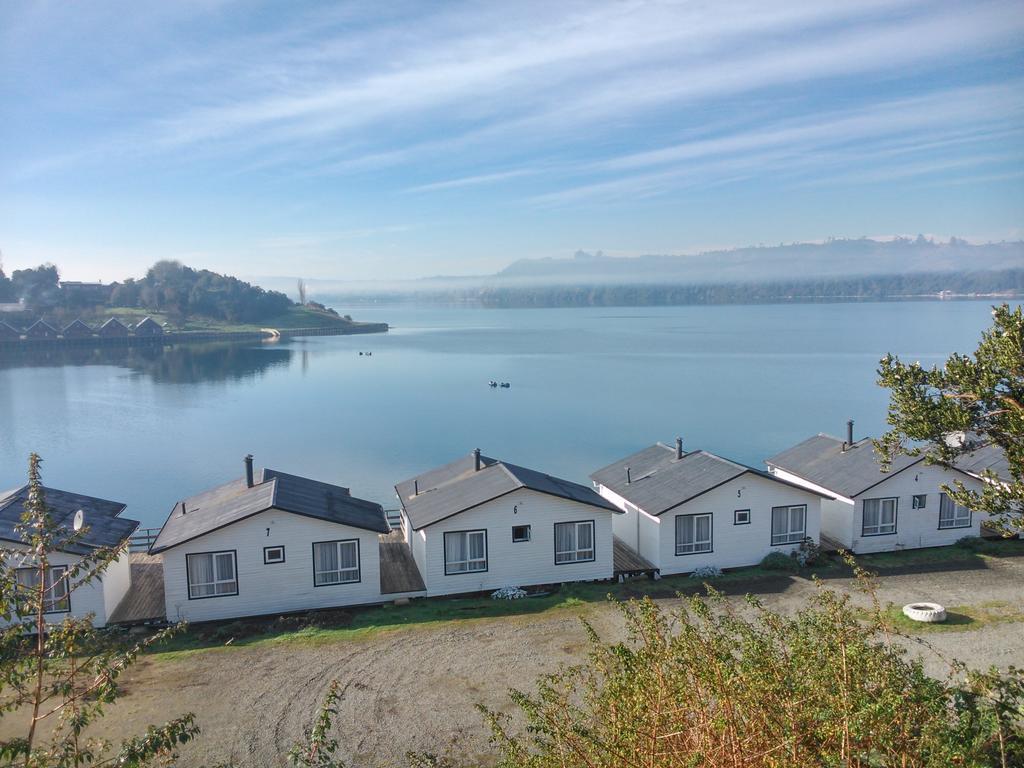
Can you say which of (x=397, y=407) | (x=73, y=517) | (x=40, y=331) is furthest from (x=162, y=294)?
(x=73, y=517)

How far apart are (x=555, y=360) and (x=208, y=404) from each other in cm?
5338

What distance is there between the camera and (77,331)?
138 metres

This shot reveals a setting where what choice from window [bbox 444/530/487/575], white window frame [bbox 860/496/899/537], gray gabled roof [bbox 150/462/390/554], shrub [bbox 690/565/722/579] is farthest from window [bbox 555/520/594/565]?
white window frame [bbox 860/496/899/537]

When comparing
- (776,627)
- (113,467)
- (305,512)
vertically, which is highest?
(776,627)

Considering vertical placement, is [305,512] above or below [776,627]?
below

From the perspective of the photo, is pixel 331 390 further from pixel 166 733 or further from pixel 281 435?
pixel 166 733

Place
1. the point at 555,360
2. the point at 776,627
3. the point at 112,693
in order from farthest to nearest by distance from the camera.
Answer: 1. the point at 555,360
2. the point at 776,627
3. the point at 112,693

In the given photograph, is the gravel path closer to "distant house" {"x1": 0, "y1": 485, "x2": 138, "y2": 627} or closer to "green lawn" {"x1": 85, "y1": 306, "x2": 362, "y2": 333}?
"distant house" {"x1": 0, "y1": 485, "x2": 138, "y2": 627}

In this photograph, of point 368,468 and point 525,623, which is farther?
point 368,468

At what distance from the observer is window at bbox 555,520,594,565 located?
21.8m

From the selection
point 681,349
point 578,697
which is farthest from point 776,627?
point 681,349

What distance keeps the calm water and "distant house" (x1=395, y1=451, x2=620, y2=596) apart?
18453 mm

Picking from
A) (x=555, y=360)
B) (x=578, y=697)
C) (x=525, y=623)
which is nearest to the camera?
(x=578, y=697)

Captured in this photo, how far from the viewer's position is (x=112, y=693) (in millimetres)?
6207
